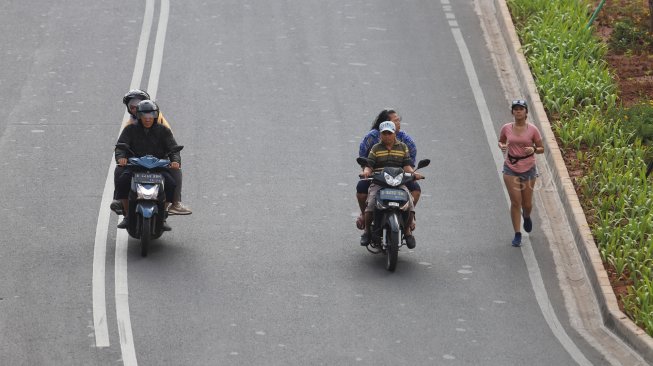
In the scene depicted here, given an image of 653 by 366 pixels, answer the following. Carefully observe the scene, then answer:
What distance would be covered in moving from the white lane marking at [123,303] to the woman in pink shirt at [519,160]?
15.0ft

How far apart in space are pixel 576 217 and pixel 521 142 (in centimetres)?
131

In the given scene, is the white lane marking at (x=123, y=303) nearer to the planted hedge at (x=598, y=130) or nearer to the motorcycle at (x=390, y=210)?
the motorcycle at (x=390, y=210)

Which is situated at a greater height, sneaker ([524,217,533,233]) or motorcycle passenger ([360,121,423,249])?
motorcycle passenger ([360,121,423,249])

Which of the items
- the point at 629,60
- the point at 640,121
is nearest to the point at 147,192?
the point at 640,121

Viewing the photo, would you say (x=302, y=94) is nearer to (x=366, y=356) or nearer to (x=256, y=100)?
(x=256, y=100)

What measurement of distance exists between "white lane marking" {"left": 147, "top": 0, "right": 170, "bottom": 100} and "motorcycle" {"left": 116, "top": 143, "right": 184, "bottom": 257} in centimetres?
533

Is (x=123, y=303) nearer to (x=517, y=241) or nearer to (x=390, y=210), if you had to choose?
(x=390, y=210)

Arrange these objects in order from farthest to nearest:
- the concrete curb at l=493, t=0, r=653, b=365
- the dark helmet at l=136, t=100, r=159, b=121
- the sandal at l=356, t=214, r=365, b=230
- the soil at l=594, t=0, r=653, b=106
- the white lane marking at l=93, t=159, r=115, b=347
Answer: the soil at l=594, t=0, r=653, b=106
the sandal at l=356, t=214, r=365, b=230
the dark helmet at l=136, t=100, r=159, b=121
the concrete curb at l=493, t=0, r=653, b=365
the white lane marking at l=93, t=159, r=115, b=347

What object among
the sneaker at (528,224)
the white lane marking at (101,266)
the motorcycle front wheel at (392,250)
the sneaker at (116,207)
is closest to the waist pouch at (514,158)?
the sneaker at (528,224)

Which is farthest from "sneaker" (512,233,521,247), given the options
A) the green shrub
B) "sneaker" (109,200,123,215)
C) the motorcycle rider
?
"sneaker" (109,200,123,215)

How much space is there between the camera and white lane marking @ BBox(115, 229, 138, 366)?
43.2 ft

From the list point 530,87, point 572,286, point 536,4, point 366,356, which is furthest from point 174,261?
point 536,4

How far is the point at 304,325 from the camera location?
1401cm

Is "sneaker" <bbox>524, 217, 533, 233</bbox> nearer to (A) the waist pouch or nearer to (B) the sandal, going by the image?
(A) the waist pouch
